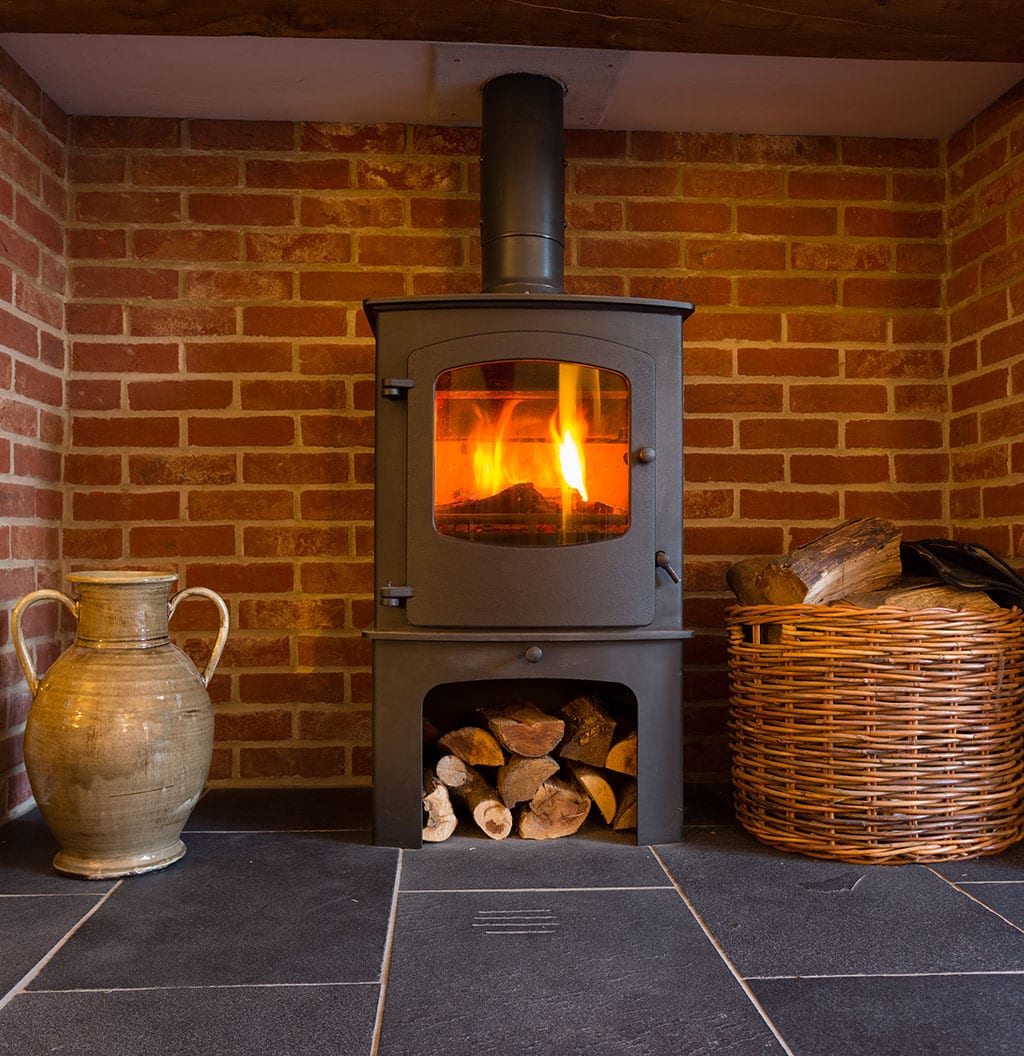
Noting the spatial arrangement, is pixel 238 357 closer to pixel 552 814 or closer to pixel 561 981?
pixel 552 814

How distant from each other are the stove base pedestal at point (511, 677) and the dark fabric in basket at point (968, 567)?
1.67ft

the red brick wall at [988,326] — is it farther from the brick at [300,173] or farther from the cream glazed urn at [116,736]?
the cream glazed urn at [116,736]

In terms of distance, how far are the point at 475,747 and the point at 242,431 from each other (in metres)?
0.96

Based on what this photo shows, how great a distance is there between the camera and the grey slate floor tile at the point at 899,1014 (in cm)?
106

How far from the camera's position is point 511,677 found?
5.91 feet

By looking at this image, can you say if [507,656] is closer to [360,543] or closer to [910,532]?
[360,543]

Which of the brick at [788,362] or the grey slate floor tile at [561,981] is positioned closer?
the grey slate floor tile at [561,981]

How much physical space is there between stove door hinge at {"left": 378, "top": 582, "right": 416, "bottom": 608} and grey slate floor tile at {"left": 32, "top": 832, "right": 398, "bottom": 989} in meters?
0.47

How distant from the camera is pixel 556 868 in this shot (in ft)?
5.53

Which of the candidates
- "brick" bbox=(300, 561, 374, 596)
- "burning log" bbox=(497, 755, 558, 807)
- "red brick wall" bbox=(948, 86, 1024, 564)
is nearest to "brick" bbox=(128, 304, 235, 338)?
"brick" bbox=(300, 561, 374, 596)

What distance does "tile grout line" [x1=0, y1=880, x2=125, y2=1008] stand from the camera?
1.19 m

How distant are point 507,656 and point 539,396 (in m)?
0.51

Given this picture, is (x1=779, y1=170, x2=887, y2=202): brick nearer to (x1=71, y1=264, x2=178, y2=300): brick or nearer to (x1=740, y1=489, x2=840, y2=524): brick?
(x1=740, y1=489, x2=840, y2=524): brick

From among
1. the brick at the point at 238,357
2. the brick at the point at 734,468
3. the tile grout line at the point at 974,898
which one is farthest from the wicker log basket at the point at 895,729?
the brick at the point at 238,357
